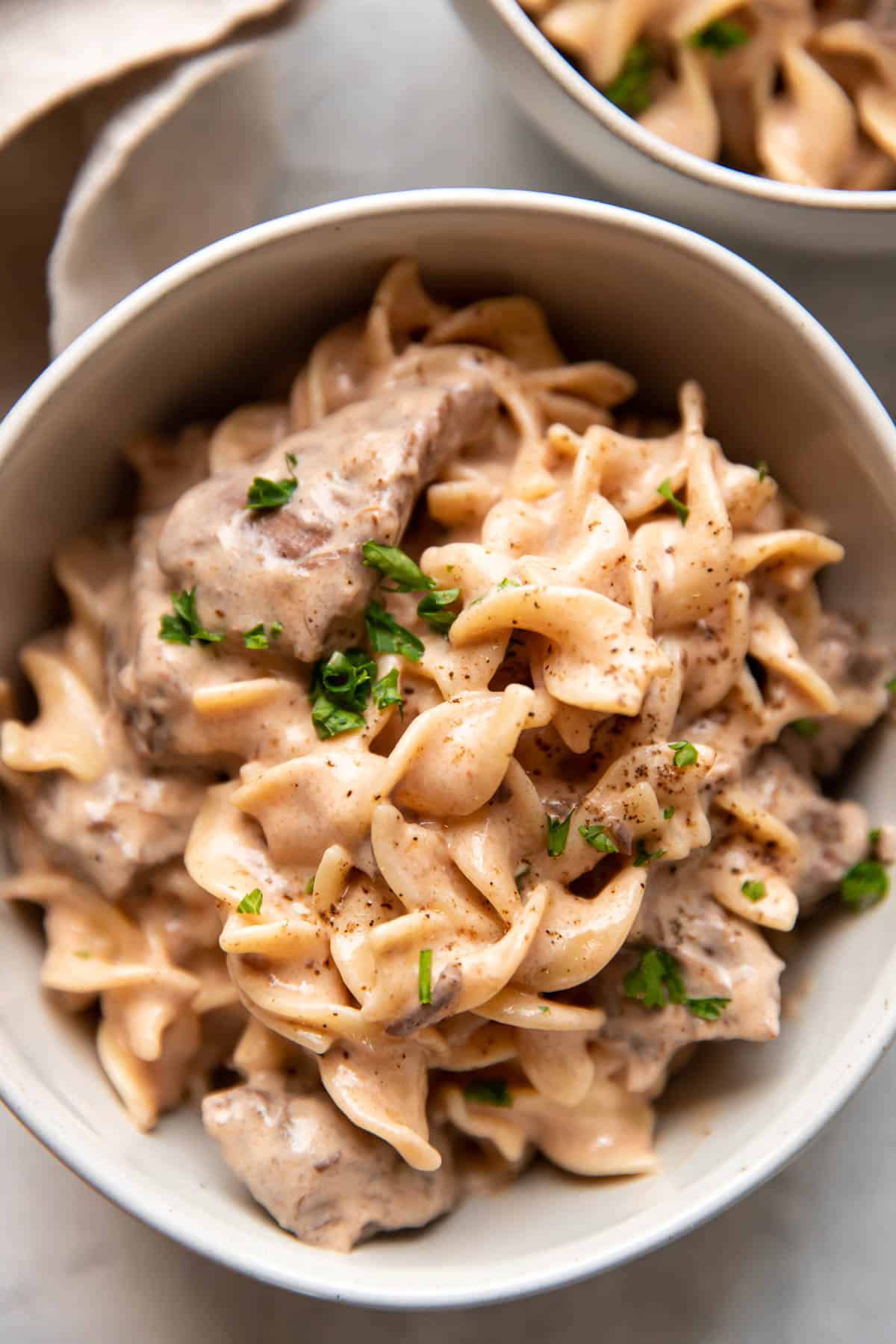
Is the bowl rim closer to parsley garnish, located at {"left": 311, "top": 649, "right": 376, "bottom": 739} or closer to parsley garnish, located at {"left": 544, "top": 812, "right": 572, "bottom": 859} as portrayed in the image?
parsley garnish, located at {"left": 311, "top": 649, "right": 376, "bottom": 739}

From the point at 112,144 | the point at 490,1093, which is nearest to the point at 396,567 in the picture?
the point at 490,1093

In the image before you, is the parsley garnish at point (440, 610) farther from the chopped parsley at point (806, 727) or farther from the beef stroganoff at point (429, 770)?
the chopped parsley at point (806, 727)

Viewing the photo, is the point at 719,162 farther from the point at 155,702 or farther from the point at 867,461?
the point at 155,702

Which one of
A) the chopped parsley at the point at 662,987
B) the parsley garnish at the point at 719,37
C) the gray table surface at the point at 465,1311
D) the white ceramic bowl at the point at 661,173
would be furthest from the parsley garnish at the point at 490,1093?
the parsley garnish at the point at 719,37

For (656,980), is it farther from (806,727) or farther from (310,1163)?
(310,1163)

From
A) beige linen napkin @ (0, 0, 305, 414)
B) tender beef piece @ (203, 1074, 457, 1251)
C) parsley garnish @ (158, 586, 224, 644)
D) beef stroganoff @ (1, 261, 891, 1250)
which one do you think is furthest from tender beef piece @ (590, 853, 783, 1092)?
beige linen napkin @ (0, 0, 305, 414)
